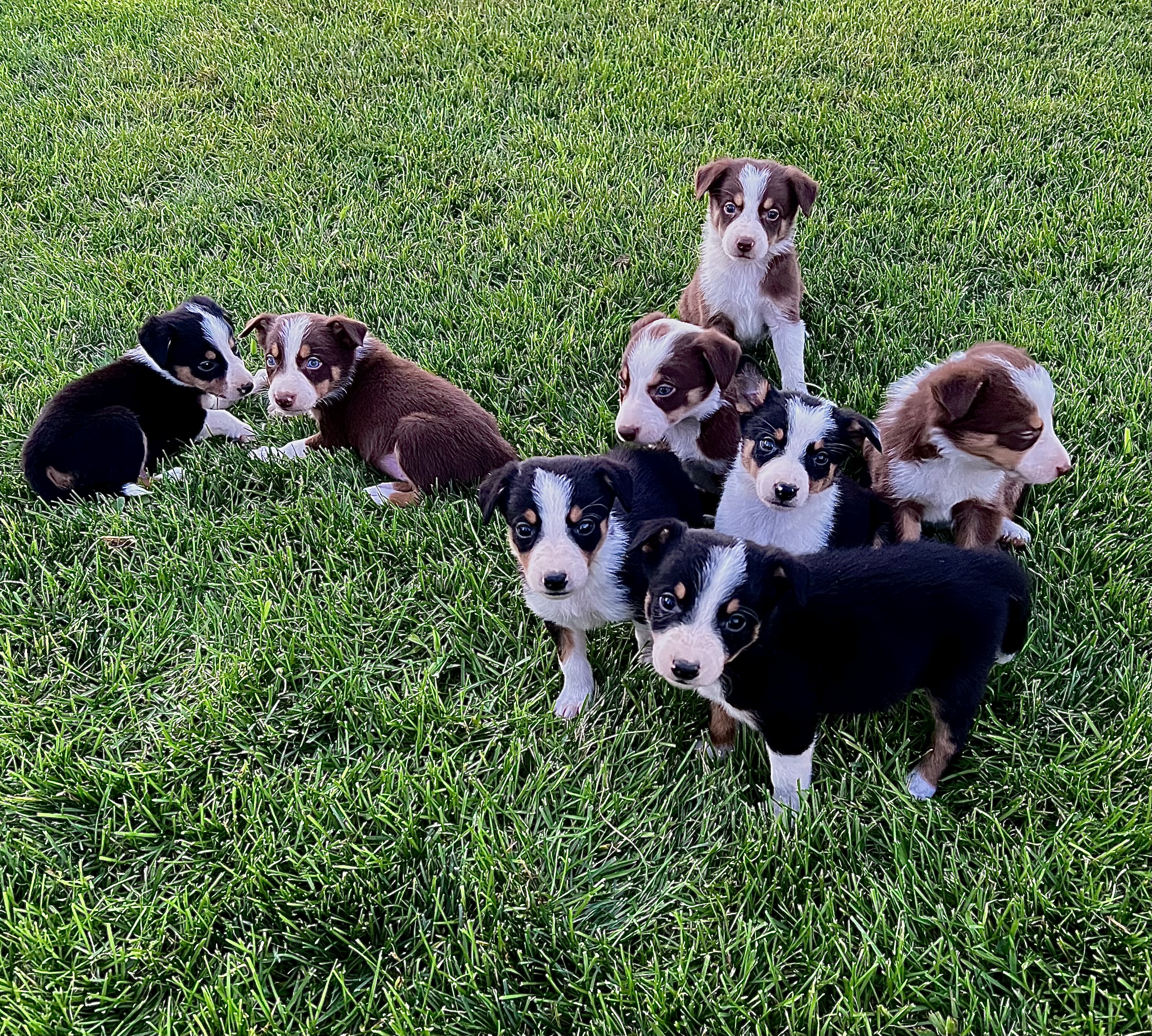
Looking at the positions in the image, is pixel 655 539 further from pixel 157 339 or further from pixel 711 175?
pixel 157 339

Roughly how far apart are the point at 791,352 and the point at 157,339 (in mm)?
3167

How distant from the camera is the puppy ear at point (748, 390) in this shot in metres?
3.28

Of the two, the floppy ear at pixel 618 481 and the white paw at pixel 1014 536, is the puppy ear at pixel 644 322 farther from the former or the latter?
the white paw at pixel 1014 536

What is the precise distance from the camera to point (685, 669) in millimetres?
2260

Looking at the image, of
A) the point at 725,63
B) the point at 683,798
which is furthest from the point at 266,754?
the point at 725,63

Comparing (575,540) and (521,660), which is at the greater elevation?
(575,540)

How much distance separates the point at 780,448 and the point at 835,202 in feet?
10.9

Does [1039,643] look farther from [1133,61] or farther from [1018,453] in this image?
[1133,61]

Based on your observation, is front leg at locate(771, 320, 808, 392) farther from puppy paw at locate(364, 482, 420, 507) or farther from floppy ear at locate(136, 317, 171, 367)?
floppy ear at locate(136, 317, 171, 367)

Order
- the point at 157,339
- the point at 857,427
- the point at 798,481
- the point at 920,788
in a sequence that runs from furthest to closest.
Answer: the point at 157,339 → the point at 857,427 → the point at 798,481 → the point at 920,788

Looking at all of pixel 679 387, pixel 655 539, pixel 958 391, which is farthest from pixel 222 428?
pixel 958 391

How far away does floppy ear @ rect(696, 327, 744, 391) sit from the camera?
358 centimetres

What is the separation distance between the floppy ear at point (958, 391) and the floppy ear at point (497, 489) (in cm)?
155

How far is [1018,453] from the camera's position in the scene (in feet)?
10.2
